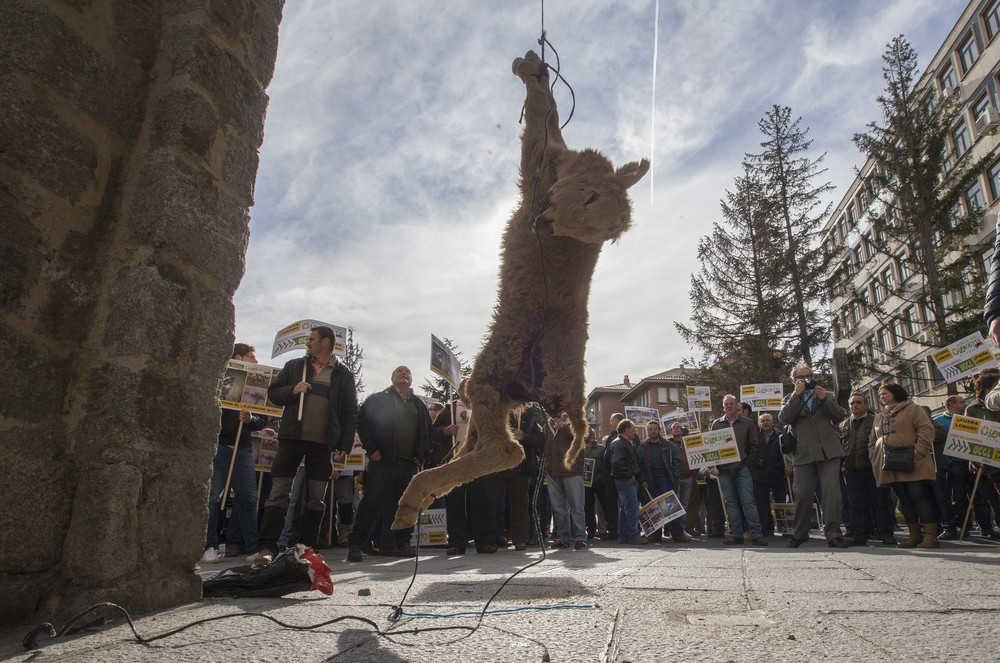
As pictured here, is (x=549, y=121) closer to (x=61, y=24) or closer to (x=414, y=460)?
(x=61, y=24)

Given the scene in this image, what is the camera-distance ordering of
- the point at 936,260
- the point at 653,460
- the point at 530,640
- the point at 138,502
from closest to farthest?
1. the point at 530,640
2. the point at 138,502
3. the point at 653,460
4. the point at 936,260

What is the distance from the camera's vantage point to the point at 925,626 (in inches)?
74.0

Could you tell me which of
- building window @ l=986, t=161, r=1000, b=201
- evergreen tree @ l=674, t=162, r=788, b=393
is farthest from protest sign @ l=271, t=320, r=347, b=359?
building window @ l=986, t=161, r=1000, b=201

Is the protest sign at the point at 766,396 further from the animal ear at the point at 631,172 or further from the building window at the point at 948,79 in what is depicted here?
the building window at the point at 948,79

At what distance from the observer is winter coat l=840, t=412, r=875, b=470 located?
27.0 ft

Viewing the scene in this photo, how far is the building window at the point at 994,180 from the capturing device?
24953mm

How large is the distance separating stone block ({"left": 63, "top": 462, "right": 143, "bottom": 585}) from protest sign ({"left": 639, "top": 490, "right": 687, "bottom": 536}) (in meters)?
7.55

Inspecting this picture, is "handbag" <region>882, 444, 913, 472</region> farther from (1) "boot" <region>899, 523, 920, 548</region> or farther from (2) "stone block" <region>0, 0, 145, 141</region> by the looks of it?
(2) "stone block" <region>0, 0, 145, 141</region>

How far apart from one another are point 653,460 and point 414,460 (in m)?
5.37

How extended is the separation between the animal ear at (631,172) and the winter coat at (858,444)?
7201 mm

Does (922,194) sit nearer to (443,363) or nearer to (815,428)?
(815,428)

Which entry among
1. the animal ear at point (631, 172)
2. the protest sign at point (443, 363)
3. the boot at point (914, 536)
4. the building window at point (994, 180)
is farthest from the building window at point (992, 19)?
the animal ear at point (631, 172)

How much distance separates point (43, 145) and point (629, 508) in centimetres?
869

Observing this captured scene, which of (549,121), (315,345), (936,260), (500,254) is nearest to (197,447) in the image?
(500,254)
